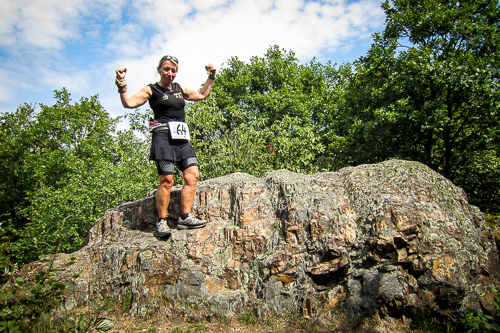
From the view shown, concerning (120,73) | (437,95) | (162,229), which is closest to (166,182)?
(162,229)

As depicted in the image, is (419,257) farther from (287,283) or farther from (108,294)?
Result: (108,294)

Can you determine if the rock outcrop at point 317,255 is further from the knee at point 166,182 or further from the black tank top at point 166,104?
the black tank top at point 166,104

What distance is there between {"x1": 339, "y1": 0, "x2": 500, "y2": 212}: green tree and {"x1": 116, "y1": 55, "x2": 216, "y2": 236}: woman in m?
8.92

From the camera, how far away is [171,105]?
4.66 meters

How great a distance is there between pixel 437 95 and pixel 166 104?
1018cm

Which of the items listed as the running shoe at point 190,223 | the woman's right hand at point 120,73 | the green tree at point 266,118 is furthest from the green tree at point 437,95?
the woman's right hand at point 120,73

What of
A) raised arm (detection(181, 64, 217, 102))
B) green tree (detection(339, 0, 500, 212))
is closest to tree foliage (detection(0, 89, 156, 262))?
raised arm (detection(181, 64, 217, 102))

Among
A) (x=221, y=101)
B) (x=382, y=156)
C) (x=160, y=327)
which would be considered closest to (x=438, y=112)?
(x=382, y=156)

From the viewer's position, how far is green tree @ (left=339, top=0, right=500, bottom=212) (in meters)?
10.3

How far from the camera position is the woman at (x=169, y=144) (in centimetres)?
456

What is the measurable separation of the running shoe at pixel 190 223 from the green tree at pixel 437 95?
29.6 ft

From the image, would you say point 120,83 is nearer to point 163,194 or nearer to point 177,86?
point 177,86

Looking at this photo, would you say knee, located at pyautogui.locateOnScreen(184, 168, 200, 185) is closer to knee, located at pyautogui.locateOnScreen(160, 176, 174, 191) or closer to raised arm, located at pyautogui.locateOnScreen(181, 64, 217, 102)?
knee, located at pyautogui.locateOnScreen(160, 176, 174, 191)

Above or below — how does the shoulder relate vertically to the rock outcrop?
above
